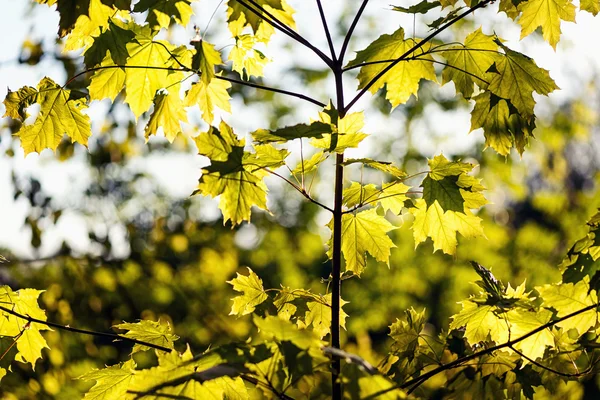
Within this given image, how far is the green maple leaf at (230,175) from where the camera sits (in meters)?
1.46

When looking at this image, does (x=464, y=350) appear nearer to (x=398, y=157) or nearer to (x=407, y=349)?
(x=407, y=349)

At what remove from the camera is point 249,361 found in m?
1.18

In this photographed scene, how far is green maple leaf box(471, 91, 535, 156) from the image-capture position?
6.28ft

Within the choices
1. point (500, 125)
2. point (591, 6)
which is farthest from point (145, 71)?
point (591, 6)

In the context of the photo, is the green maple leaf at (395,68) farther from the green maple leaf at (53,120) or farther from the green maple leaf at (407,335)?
the green maple leaf at (53,120)

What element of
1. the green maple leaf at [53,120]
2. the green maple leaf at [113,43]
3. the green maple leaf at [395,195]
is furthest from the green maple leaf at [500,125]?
the green maple leaf at [53,120]

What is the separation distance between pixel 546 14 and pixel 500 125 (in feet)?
1.16

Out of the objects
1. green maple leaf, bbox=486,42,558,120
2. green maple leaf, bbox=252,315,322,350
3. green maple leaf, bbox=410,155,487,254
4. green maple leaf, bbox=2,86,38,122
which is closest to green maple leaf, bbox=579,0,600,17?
green maple leaf, bbox=486,42,558,120

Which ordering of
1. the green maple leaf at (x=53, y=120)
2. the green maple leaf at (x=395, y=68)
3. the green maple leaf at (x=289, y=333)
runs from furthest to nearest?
the green maple leaf at (x=395, y=68) → the green maple leaf at (x=53, y=120) → the green maple leaf at (x=289, y=333)

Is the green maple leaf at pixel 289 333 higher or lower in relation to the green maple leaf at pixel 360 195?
lower

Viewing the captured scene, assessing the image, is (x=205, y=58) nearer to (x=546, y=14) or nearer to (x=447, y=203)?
(x=447, y=203)

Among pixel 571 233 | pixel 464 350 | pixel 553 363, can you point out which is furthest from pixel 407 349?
pixel 571 233

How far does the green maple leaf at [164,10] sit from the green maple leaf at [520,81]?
0.89 metres

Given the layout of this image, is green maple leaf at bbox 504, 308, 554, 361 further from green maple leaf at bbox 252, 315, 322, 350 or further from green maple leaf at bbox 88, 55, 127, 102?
green maple leaf at bbox 88, 55, 127, 102
